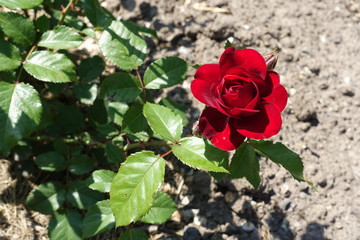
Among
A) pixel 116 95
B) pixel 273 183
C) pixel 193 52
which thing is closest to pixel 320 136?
pixel 273 183

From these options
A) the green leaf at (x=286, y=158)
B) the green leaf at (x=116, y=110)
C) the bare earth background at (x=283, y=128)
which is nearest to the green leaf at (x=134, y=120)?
the green leaf at (x=116, y=110)

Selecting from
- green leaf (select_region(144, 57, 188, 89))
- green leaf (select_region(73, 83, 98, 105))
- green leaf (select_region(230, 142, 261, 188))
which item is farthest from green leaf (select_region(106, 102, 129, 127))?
green leaf (select_region(230, 142, 261, 188))

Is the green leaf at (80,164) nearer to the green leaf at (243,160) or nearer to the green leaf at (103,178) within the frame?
the green leaf at (103,178)

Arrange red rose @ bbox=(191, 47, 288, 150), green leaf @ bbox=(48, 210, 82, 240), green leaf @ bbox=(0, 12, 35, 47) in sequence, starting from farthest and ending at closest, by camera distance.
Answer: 1. green leaf @ bbox=(48, 210, 82, 240)
2. green leaf @ bbox=(0, 12, 35, 47)
3. red rose @ bbox=(191, 47, 288, 150)

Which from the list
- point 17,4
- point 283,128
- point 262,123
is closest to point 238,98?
point 262,123

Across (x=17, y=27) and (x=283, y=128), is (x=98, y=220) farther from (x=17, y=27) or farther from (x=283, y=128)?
(x=283, y=128)

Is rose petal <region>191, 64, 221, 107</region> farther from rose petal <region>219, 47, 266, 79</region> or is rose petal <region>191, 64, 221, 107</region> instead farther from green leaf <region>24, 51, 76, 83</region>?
green leaf <region>24, 51, 76, 83</region>
